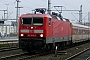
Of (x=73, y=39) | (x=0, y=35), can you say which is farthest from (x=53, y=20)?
(x=0, y=35)

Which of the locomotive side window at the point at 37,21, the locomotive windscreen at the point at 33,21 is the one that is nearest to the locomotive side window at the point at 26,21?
the locomotive windscreen at the point at 33,21

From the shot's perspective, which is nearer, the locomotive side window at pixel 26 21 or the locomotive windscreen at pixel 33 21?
the locomotive windscreen at pixel 33 21

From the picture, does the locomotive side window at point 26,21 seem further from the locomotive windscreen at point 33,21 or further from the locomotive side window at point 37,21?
the locomotive side window at point 37,21

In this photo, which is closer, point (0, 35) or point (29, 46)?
point (29, 46)

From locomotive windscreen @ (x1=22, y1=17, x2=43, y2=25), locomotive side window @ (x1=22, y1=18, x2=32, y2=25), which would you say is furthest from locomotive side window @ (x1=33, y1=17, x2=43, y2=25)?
locomotive side window @ (x1=22, y1=18, x2=32, y2=25)

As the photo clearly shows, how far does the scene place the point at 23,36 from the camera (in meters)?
20.4

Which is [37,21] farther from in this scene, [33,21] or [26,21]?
[26,21]

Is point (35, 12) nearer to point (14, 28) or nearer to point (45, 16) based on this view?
point (45, 16)

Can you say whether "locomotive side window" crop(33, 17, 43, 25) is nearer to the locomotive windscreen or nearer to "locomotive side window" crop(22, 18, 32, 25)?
the locomotive windscreen

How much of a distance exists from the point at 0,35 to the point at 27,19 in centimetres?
3181

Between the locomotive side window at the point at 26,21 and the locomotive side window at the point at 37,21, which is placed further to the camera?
the locomotive side window at the point at 26,21

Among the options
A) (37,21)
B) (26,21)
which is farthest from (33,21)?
(26,21)

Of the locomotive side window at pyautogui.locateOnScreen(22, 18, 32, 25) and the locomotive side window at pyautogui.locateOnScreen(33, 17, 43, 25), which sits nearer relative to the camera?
the locomotive side window at pyautogui.locateOnScreen(33, 17, 43, 25)

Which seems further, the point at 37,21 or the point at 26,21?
the point at 26,21
